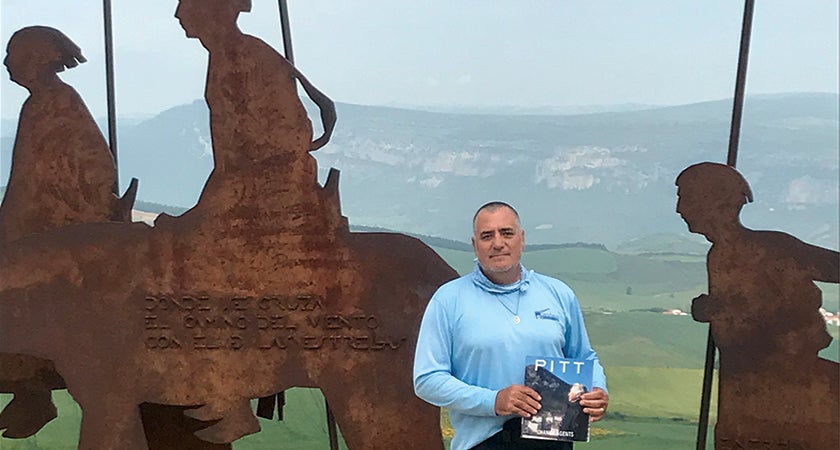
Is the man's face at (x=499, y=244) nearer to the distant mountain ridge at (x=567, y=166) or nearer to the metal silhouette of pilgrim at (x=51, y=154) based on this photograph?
the metal silhouette of pilgrim at (x=51, y=154)

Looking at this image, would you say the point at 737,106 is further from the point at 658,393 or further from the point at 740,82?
the point at 658,393

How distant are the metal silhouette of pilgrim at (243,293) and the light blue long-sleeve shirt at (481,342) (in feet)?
2.55

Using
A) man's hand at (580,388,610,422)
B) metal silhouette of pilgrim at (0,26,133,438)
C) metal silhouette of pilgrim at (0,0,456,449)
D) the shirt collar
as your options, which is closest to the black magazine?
man's hand at (580,388,610,422)

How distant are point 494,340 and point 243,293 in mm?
1101

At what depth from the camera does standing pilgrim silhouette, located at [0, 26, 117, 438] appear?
257 cm

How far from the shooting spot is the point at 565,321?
5.44 ft

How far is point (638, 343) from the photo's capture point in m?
4.23

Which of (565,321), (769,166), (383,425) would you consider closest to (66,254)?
(383,425)

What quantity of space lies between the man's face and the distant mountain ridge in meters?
2.53

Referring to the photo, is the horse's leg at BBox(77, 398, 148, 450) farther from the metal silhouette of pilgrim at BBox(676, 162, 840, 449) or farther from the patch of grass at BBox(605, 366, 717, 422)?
the patch of grass at BBox(605, 366, 717, 422)

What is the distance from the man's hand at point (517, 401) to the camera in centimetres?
153

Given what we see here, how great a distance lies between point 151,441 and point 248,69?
4.13ft

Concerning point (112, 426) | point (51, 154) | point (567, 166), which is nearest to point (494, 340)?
point (112, 426)

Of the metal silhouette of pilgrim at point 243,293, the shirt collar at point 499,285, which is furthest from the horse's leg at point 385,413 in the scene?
the shirt collar at point 499,285
